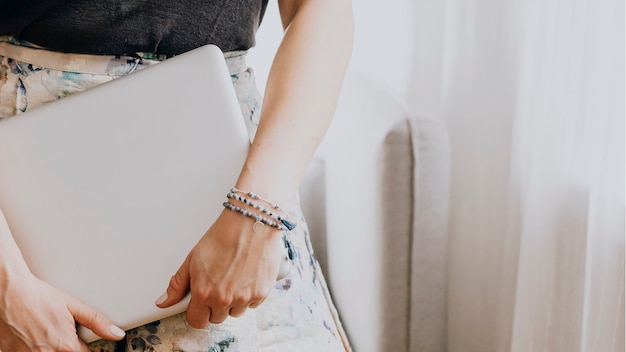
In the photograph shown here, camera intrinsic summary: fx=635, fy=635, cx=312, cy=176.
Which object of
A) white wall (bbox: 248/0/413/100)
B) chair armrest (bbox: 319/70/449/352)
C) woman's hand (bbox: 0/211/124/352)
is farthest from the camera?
white wall (bbox: 248/0/413/100)

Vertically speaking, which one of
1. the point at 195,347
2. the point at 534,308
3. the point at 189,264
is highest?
the point at 189,264

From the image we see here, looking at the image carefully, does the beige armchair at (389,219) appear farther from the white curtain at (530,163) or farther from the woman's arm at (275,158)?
the woman's arm at (275,158)

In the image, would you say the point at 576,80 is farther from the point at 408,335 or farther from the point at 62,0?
the point at 62,0

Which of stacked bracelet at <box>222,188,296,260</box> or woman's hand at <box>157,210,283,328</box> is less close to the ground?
stacked bracelet at <box>222,188,296,260</box>

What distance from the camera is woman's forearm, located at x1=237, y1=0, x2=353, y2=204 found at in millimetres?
689

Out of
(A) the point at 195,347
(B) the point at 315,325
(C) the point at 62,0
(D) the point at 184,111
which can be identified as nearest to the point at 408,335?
(B) the point at 315,325

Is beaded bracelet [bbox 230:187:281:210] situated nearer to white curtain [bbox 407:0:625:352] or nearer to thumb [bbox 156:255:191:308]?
thumb [bbox 156:255:191:308]

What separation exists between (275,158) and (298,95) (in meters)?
0.09

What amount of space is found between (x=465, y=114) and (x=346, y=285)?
1.27 ft

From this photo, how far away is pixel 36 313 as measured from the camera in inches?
25.3

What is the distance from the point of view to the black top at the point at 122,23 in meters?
0.71

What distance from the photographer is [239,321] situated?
725 millimetres

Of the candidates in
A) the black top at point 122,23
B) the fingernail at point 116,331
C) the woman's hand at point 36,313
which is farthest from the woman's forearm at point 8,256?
the black top at point 122,23

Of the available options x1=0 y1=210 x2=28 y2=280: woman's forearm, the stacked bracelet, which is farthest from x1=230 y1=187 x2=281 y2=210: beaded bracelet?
x1=0 y1=210 x2=28 y2=280: woman's forearm
